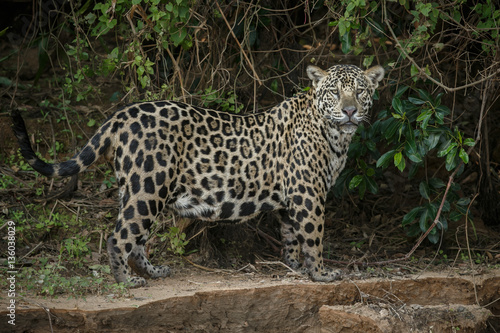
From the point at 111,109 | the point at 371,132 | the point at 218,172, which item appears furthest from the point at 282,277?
the point at 111,109

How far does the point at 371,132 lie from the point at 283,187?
5.12 ft

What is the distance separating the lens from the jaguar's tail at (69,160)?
6133 millimetres

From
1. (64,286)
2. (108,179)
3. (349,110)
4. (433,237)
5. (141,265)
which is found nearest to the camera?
(64,286)

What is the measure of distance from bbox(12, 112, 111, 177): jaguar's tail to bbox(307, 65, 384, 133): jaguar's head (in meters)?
2.36

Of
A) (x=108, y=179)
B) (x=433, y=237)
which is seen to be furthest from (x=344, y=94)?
(x=108, y=179)

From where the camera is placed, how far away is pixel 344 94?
7.14m

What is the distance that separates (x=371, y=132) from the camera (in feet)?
26.8

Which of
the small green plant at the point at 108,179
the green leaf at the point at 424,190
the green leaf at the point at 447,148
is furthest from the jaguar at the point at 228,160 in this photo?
the small green plant at the point at 108,179

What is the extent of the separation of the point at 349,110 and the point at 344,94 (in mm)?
228

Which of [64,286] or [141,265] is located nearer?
[64,286]

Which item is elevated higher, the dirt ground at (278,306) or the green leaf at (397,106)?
the green leaf at (397,106)

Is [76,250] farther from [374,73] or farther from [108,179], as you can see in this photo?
[374,73]

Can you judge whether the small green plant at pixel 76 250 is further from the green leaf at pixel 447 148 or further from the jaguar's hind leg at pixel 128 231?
the green leaf at pixel 447 148

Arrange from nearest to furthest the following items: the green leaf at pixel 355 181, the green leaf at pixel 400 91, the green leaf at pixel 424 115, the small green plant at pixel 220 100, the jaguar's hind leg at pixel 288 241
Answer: the green leaf at pixel 424 115
the green leaf at pixel 400 91
the jaguar's hind leg at pixel 288 241
the small green plant at pixel 220 100
the green leaf at pixel 355 181
